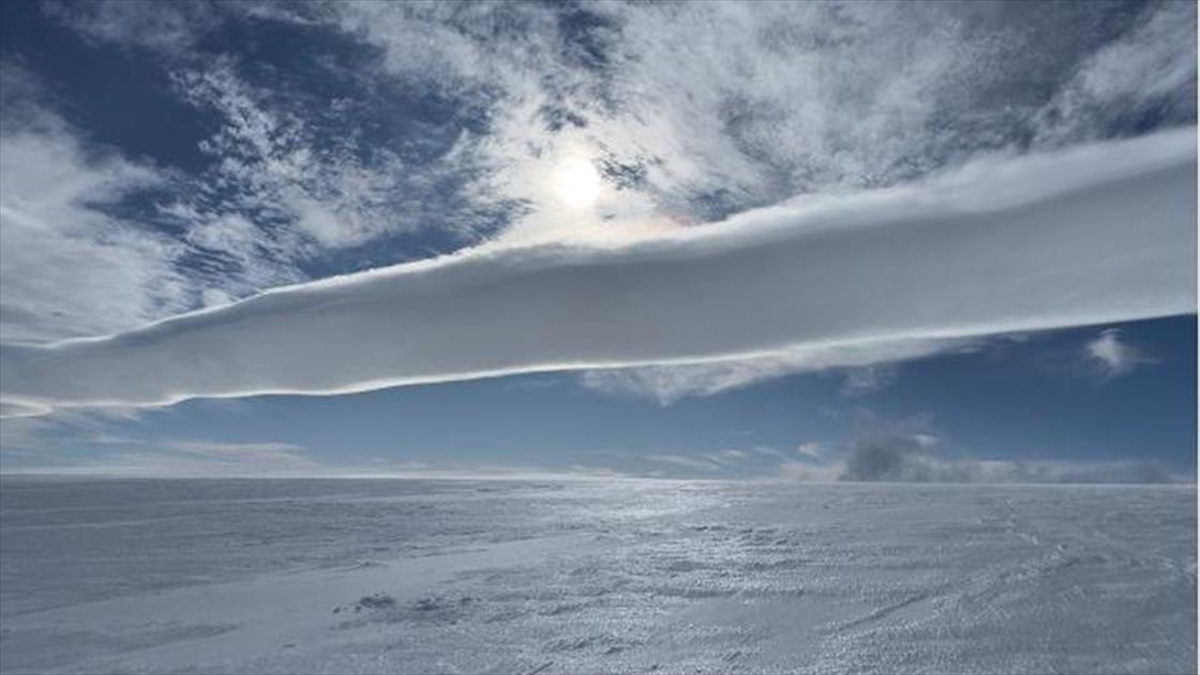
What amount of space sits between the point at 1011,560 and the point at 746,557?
4329 mm

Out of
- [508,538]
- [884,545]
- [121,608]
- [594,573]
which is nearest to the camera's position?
[121,608]

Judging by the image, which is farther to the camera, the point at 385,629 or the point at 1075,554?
the point at 1075,554

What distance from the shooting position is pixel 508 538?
57.6 ft

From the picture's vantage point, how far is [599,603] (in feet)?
30.8

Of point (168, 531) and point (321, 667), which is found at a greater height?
point (168, 531)

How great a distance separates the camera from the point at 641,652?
721cm

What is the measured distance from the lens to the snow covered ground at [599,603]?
700cm

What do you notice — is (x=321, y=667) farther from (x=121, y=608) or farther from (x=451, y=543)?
(x=451, y=543)

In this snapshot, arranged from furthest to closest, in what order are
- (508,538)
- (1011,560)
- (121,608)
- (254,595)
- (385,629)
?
(508,538) → (1011,560) → (254,595) → (121,608) → (385,629)

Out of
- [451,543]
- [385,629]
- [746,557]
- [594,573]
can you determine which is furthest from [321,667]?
[451,543]

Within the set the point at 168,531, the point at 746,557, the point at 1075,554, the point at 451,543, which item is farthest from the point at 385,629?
the point at 168,531

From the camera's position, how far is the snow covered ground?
7.00 metres

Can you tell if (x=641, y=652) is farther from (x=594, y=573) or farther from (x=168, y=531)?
(x=168, y=531)

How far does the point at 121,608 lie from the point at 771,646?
24.4 ft
